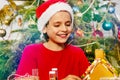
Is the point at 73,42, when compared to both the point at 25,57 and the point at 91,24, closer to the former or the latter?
the point at 91,24

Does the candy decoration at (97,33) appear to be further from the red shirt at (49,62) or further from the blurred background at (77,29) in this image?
the red shirt at (49,62)

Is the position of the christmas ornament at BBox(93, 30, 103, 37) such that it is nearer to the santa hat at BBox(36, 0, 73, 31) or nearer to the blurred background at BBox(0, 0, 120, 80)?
the blurred background at BBox(0, 0, 120, 80)

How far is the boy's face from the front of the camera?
148cm

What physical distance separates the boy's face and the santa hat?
0.07 feet

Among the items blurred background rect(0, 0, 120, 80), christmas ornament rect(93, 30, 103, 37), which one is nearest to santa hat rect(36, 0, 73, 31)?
blurred background rect(0, 0, 120, 80)

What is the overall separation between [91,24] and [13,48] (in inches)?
19.3

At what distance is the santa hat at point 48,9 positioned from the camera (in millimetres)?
1493

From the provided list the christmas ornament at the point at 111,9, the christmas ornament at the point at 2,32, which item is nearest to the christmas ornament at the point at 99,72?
the christmas ornament at the point at 111,9

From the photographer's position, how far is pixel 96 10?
1.71 meters

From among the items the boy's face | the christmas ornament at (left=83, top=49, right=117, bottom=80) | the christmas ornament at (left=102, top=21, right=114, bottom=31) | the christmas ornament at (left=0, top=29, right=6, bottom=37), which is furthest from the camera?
the christmas ornament at (left=102, top=21, right=114, bottom=31)

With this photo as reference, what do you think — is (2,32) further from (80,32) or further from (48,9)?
(80,32)

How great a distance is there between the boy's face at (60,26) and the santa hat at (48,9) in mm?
21

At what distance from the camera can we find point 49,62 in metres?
1.54

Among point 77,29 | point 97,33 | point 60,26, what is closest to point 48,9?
point 60,26
